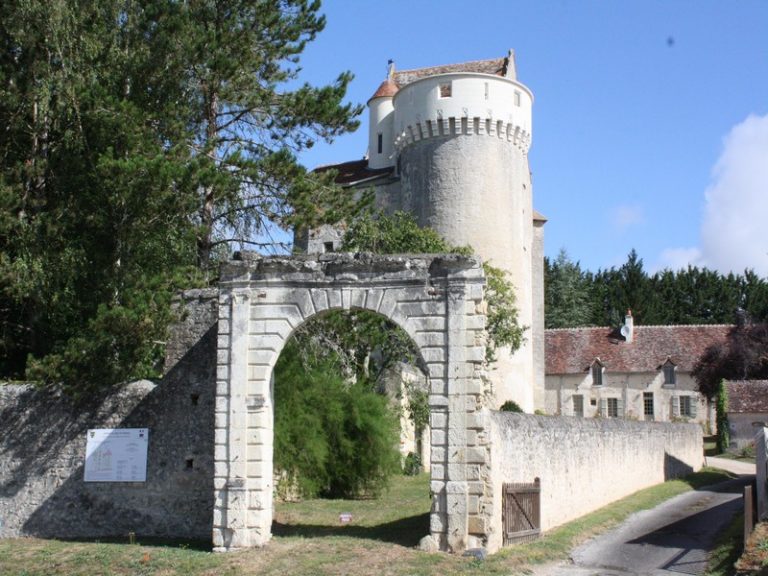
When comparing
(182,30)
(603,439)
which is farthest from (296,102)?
(603,439)

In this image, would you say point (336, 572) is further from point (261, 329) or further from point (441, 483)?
point (261, 329)

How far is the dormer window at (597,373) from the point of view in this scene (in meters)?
50.3

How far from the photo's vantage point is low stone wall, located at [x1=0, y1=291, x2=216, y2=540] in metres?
15.3

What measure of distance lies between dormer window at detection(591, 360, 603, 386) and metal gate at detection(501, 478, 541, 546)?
118 ft

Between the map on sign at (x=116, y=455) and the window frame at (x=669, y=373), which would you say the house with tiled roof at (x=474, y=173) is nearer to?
the window frame at (x=669, y=373)

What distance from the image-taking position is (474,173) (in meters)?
36.2

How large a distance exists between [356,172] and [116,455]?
28495mm

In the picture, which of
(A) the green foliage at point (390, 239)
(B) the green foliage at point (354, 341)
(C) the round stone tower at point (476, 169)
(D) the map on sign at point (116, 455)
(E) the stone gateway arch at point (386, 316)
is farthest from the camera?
(C) the round stone tower at point (476, 169)

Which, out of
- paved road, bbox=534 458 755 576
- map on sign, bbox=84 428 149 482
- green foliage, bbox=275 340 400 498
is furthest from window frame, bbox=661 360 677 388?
map on sign, bbox=84 428 149 482

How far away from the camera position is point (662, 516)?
65.7 ft

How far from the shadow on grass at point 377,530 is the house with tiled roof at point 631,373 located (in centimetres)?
3547

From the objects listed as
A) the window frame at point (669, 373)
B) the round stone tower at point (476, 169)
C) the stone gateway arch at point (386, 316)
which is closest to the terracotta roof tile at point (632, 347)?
the window frame at point (669, 373)

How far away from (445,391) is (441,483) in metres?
1.35

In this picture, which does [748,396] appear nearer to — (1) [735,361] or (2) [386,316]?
(1) [735,361]
